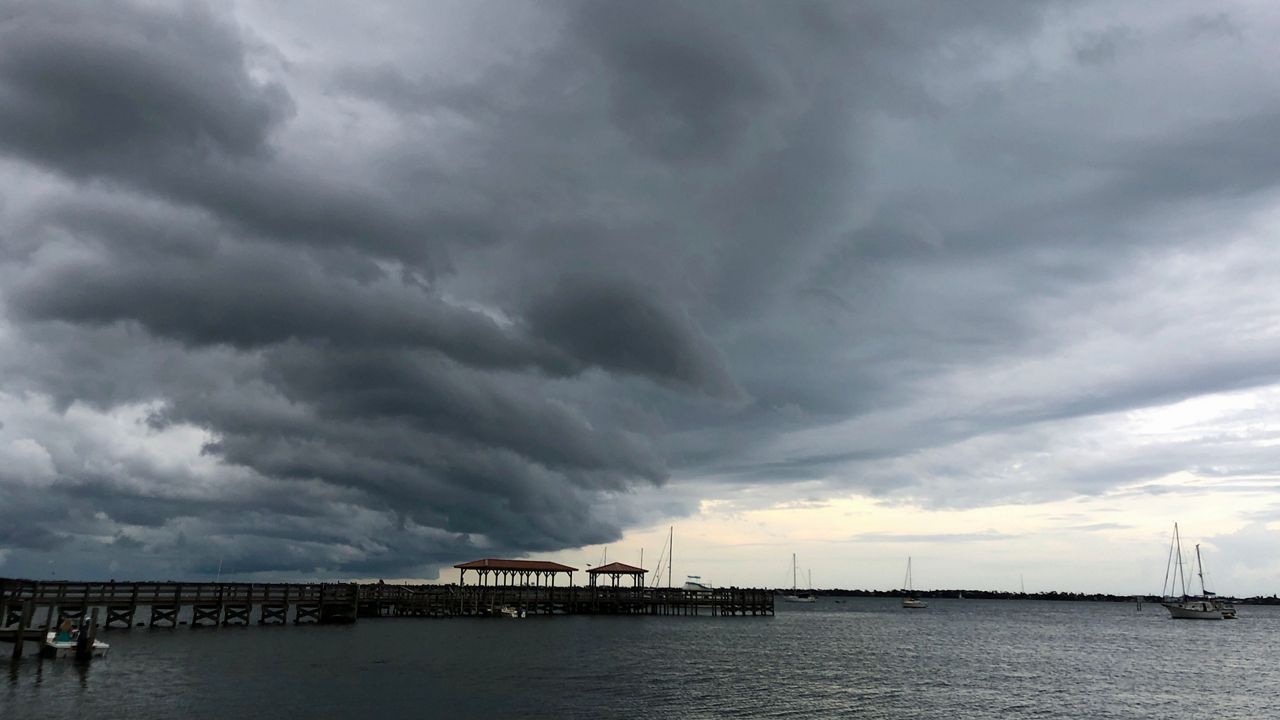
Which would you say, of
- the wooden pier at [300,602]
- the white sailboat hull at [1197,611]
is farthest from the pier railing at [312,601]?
the white sailboat hull at [1197,611]

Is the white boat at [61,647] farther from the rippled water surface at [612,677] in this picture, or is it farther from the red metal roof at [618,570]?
the red metal roof at [618,570]

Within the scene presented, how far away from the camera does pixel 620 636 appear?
7919 cm

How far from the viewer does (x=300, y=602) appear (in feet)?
276

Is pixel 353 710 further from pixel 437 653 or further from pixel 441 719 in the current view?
pixel 437 653

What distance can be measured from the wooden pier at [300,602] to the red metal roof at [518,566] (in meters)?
2.69

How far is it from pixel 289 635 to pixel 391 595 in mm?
28458

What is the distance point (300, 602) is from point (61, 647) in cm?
3828

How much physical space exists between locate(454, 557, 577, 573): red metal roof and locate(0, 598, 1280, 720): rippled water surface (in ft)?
85.3

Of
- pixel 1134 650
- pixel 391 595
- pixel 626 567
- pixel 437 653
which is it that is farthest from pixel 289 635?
pixel 1134 650

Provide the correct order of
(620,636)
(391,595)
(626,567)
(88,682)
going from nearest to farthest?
(88,682), (620,636), (391,595), (626,567)

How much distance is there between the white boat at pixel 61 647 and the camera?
46.5 m

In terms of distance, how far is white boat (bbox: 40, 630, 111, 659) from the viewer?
46.5 m

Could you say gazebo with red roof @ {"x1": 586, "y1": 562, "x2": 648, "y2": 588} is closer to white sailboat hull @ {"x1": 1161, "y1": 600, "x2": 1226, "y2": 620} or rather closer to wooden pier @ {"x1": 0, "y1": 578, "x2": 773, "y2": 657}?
wooden pier @ {"x1": 0, "y1": 578, "x2": 773, "y2": 657}

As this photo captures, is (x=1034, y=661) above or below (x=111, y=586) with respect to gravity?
below
